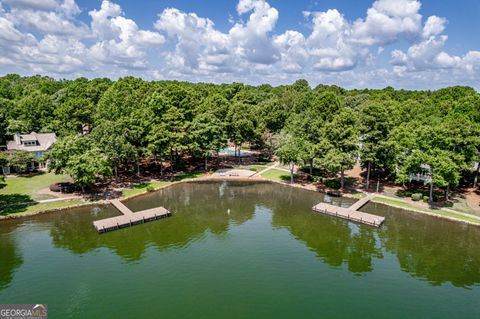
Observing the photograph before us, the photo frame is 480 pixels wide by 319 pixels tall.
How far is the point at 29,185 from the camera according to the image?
5122 cm

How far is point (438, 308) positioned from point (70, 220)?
138ft

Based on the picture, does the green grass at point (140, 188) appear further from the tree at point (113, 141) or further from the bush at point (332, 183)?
the bush at point (332, 183)

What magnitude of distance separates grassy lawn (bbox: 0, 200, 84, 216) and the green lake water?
57.3 inches

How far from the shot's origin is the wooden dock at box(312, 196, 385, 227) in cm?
4118

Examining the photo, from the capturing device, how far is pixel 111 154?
4931 centimetres

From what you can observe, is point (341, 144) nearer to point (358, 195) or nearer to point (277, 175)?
point (358, 195)

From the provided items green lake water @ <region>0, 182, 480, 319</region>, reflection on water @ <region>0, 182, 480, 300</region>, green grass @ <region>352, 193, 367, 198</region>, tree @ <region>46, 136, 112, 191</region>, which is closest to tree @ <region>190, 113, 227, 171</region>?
reflection on water @ <region>0, 182, 480, 300</region>

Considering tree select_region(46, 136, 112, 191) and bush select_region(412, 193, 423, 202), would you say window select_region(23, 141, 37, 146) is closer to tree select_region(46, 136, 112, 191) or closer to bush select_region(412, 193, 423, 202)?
tree select_region(46, 136, 112, 191)

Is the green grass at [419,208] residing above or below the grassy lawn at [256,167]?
below

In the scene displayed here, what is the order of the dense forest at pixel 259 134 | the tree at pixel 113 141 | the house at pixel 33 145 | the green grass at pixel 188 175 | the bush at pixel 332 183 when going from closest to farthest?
the dense forest at pixel 259 134 < the tree at pixel 113 141 < the bush at pixel 332 183 < the green grass at pixel 188 175 < the house at pixel 33 145

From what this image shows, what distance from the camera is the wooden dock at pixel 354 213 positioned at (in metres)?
41.2

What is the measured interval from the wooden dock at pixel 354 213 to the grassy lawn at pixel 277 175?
47.8ft

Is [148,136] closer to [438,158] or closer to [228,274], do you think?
[228,274]

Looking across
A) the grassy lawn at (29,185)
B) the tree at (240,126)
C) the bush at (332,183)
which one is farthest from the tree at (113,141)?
the bush at (332,183)
